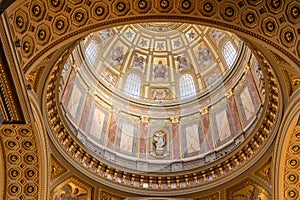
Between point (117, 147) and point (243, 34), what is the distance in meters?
13.0

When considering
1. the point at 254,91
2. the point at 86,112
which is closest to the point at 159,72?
the point at 86,112

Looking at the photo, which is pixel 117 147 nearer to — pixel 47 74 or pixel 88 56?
pixel 88 56

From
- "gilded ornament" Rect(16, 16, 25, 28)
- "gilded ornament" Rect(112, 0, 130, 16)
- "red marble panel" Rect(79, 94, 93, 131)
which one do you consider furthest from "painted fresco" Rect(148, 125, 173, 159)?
"gilded ornament" Rect(16, 16, 25, 28)

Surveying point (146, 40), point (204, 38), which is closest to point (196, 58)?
point (204, 38)

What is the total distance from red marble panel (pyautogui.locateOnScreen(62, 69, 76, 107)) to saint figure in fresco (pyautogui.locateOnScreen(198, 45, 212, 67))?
8.76m

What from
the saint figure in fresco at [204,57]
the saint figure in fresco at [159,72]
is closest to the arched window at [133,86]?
the saint figure in fresco at [159,72]

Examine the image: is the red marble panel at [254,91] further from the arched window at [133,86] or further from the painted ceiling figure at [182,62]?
the arched window at [133,86]

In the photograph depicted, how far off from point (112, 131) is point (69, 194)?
5.43 m

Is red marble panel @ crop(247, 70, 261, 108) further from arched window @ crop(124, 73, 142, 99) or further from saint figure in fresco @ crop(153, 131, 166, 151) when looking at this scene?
arched window @ crop(124, 73, 142, 99)

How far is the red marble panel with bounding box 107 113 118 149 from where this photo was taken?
82.5 feet

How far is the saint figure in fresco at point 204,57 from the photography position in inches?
1093

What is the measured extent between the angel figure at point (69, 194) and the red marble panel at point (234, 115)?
8.63 m

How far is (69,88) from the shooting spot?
904 inches

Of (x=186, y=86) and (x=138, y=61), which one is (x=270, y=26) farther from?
(x=138, y=61)
